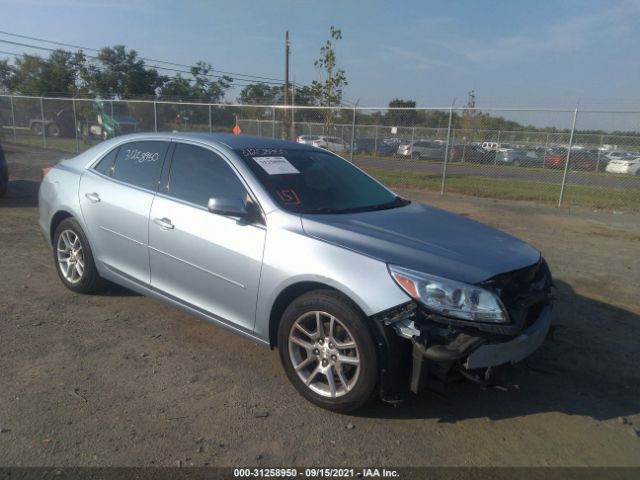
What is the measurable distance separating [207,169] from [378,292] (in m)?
1.79

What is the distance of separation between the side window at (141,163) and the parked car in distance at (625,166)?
1476 centimetres

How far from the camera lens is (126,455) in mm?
2609

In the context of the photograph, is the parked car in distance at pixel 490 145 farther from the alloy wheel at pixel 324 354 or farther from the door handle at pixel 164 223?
the alloy wheel at pixel 324 354

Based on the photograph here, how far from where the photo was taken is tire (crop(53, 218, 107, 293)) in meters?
4.64

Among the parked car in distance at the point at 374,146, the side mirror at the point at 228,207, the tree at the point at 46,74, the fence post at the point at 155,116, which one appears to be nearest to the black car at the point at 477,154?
the parked car in distance at the point at 374,146

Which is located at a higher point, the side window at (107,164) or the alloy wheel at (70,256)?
the side window at (107,164)

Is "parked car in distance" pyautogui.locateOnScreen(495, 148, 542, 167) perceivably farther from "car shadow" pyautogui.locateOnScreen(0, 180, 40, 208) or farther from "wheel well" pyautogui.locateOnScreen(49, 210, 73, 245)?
"wheel well" pyautogui.locateOnScreen(49, 210, 73, 245)

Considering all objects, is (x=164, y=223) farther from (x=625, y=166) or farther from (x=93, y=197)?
(x=625, y=166)

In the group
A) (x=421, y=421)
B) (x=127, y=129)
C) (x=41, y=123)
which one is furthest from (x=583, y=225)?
(x=41, y=123)

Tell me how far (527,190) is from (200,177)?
13.0m

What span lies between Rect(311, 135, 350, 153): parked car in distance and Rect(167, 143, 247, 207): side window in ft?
45.4

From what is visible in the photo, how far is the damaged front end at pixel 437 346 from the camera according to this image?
2.71 m

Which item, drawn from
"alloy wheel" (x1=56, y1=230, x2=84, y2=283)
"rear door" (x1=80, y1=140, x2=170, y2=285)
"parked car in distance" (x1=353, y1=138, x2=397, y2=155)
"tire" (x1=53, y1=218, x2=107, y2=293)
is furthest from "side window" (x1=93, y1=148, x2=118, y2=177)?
"parked car in distance" (x1=353, y1=138, x2=397, y2=155)

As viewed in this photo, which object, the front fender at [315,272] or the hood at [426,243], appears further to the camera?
the hood at [426,243]
